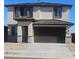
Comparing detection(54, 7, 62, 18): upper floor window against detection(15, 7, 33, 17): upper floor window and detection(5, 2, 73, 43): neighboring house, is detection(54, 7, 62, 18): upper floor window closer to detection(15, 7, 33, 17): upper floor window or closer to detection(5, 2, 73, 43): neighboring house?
detection(5, 2, 73, 43): neighboring house

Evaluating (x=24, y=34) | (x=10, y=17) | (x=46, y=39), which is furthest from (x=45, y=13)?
(x=10, y=17)

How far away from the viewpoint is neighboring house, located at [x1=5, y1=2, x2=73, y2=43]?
2808 centimetres

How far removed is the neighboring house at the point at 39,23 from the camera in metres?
28.1

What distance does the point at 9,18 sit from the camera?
3109 cm

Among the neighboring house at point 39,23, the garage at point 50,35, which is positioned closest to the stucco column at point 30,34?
the neighboring house at point 39,23

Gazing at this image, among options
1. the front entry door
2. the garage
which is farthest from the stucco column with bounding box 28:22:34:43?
the front entry door

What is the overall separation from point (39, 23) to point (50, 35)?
7.44 ft

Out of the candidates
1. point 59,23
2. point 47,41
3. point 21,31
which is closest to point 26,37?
point 21,31

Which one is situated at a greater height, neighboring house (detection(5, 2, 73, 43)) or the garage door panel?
neighboring house (detection(5, 2, 73, 43))

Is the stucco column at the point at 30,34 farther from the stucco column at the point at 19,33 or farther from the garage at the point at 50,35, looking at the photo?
the stucco column at the point at 19,33

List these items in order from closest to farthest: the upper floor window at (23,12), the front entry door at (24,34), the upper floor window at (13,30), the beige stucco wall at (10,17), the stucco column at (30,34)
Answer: the stucco column at (30,34), the front entry door at (24,34), the upper floor window at (23,12), the upper floor window at (13,30), the beige stucco wall at (10,17)

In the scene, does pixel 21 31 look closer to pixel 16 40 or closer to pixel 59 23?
pixel 16 40
